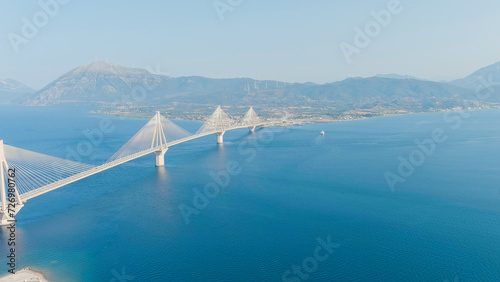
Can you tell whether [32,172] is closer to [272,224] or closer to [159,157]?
[159,157]

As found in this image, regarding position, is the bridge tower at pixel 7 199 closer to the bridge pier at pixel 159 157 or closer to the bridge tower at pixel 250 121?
the bridge pier at pixel 159 157

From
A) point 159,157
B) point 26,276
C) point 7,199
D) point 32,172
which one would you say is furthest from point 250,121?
point 26,276

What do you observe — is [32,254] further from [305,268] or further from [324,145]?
[324,145]

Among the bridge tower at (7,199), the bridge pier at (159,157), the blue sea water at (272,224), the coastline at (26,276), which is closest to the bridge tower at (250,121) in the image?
the blue sea water at (272,224)

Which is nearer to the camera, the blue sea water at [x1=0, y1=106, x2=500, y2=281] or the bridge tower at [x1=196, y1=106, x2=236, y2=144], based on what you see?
the blue sea water at [x1=0, y1=106, x2=500, y2=281]

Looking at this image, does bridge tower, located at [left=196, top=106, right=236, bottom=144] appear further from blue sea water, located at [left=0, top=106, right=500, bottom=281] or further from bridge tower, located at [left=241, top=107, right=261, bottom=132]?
blue sea water, located at [left=0, top=106, right=500, bottom=281]

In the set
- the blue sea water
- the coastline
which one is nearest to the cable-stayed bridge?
the blue sea water
